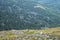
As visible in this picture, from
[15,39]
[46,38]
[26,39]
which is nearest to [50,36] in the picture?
[46,38]

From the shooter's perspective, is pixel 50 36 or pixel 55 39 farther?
pixel 50 36

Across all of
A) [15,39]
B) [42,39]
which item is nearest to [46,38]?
[42,39]

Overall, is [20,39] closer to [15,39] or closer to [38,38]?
[15,39]

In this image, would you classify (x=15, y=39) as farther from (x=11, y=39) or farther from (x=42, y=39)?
(x=42, y=39)

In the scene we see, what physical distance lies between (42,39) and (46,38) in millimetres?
1717

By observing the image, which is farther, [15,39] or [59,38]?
[15,39]

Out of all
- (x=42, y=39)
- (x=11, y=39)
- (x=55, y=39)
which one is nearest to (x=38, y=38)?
(x=42, y=39)

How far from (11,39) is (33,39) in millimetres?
10747

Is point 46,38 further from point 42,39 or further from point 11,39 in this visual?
point 11,39

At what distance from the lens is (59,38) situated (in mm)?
73188

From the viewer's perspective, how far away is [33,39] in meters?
74.3

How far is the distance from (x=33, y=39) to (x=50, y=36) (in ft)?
25.1

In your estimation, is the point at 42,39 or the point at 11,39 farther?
the point at 11,39

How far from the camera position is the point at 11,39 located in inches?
3125
